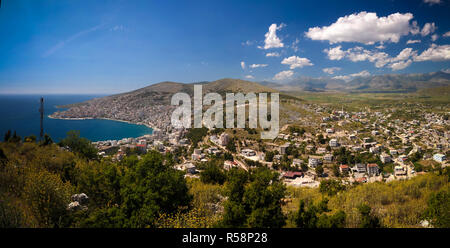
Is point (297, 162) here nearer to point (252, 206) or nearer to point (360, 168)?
point (360, 168)

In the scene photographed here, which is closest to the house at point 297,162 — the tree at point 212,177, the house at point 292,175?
the house at point 292,175

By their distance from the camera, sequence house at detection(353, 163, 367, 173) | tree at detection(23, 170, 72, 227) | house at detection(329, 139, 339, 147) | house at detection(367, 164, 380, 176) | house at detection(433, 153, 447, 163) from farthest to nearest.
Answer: house at detection(329, 139, 339, 147), house at detection(353, 163, 367, 173), house at detection(367, 164, 380, 176), house at detection(433, 153, 447, 163), tree at detection(23, 170, 72, 227)

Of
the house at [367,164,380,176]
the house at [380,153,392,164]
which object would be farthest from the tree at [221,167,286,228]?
the house at [380,153,392,164]

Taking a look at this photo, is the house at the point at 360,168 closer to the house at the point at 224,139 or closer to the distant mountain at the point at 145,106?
the house at the point at 224,139

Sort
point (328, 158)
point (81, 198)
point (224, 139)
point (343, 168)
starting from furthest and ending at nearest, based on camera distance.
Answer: point (224, 139) → point (328, 158) → point (343, 168) → point (81, 198)

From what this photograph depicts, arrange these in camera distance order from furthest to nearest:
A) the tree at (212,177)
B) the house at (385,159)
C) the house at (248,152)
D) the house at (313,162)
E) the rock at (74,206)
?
the house at (248,152)
the house at (313,162)
the house at (385,159)
the tree at (212,177)
the rock at (74,206)

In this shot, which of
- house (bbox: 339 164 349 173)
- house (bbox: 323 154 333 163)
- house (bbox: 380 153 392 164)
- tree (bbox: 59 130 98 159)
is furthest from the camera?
house (bbox: 323 154 333 163)

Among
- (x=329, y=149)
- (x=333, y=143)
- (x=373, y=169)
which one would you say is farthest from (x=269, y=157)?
(x=373, y=169)

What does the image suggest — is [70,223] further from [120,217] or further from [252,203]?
[252,203]

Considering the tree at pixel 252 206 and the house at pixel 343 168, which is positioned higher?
the tree at pixel 252 206

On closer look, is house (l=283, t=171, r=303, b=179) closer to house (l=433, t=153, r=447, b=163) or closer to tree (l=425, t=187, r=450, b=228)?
house (l=433, t=153, r=447, b=163)

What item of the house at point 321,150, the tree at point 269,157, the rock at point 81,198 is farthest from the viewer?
the house at point 321,150
